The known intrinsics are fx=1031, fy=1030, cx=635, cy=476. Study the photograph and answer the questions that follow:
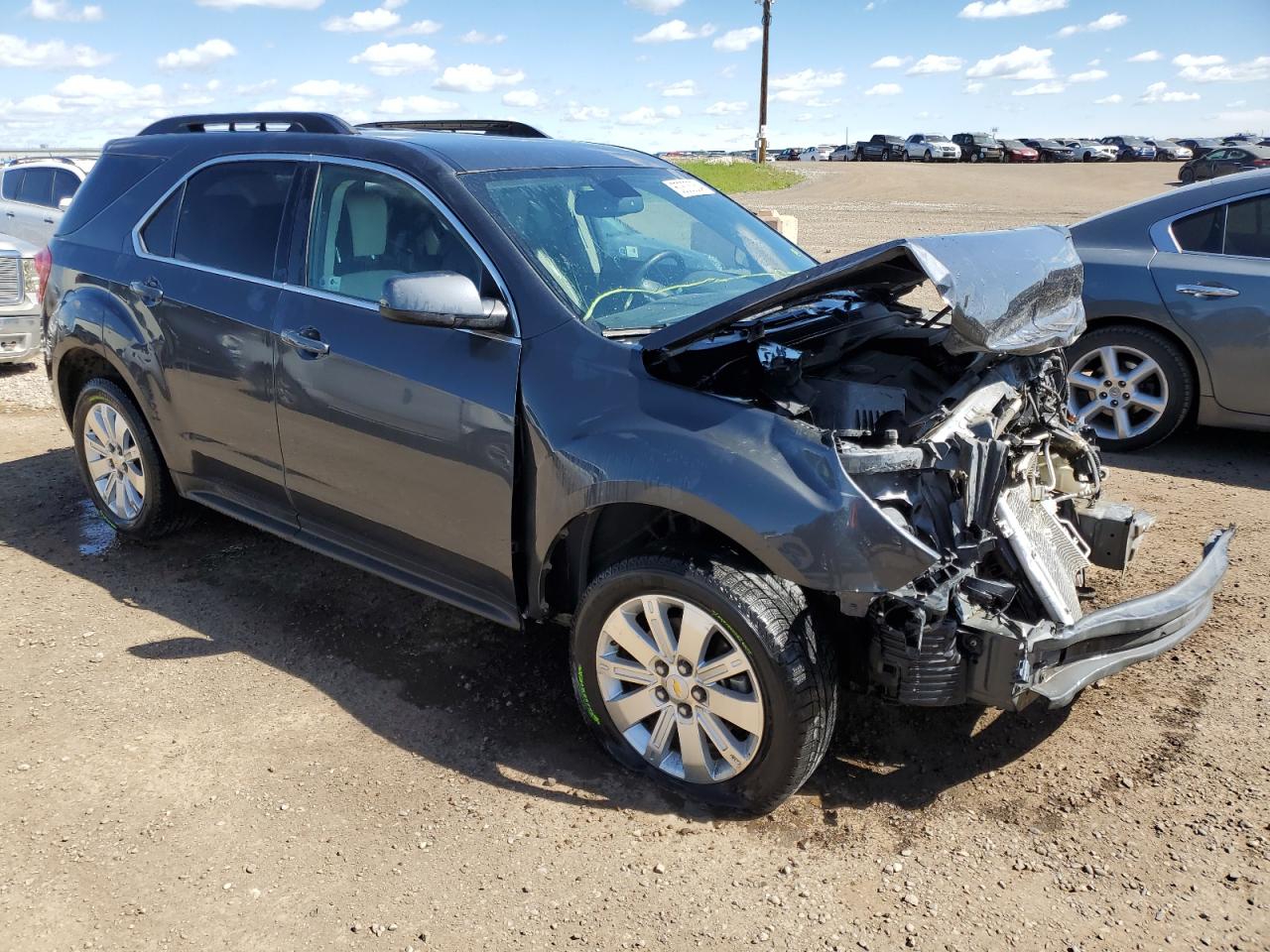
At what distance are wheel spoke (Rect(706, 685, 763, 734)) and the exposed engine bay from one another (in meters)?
0.37

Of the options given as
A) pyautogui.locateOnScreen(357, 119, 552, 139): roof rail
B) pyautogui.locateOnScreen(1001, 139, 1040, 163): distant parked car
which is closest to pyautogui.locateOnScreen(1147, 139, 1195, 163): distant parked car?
pyautogui.locateOnScreen(1001, 139, 1040, 163): distant parked car

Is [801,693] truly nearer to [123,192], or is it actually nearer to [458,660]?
[458,660]

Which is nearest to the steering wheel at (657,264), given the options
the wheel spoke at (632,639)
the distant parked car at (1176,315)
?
the wheel spoke at (632,639)

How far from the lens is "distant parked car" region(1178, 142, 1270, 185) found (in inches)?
1188

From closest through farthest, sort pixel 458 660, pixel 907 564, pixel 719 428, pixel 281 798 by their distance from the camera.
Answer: pixel 907 564 → pixel 719 428 → pixel 281 798 → pixel 458 660

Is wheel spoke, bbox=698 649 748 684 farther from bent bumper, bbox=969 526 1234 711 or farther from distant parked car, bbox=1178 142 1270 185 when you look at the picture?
distant parked car, bbox=1178 142 1270 185

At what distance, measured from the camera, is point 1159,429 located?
→ 621cm

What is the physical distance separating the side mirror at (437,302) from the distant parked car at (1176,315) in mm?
3854

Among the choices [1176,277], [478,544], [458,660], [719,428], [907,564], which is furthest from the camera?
[1176,277]

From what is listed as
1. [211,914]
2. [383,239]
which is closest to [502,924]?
[211,914]

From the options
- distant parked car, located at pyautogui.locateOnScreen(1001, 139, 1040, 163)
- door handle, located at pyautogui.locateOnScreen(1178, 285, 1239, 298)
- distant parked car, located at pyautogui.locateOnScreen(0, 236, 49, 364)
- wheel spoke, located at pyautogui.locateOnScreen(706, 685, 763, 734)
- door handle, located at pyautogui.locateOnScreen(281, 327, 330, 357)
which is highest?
distant parked car, located at pyautogui.locateOnScreen(1001, 139, 1040, 163)

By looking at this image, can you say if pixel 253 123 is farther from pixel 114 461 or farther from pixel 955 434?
pixel 955 434

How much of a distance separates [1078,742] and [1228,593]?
1553 mm

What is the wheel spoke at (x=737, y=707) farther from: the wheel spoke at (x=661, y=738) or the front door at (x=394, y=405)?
the front door at (x=394, y=405)
